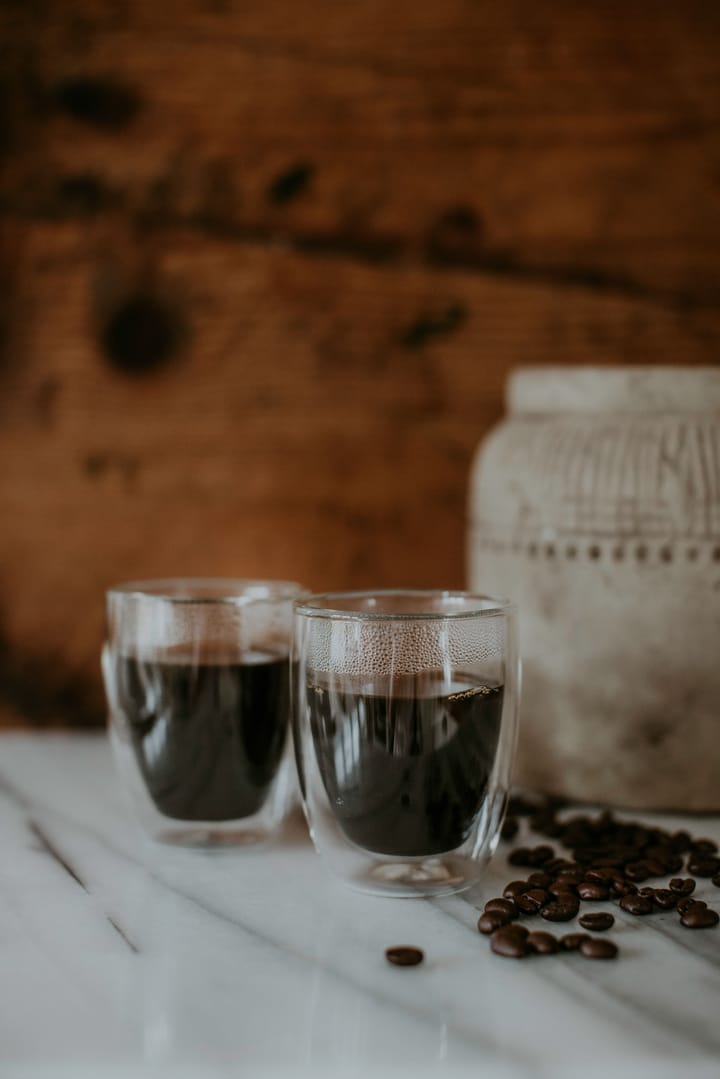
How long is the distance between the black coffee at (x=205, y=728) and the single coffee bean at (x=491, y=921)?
9.6 inches

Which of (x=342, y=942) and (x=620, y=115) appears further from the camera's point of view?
(x=620, y=115)

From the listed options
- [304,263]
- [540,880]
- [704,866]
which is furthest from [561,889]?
[304,263]

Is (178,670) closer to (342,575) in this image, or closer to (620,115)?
(342,575)

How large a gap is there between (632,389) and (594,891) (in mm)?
420

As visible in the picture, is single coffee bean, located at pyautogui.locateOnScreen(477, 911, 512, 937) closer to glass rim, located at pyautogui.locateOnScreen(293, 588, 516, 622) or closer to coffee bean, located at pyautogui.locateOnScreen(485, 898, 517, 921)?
coffee bean, located at pyautogui.locateOnScreen(485, 898, 517, 921)

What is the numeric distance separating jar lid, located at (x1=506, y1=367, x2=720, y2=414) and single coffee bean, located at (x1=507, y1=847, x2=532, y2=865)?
375 mm

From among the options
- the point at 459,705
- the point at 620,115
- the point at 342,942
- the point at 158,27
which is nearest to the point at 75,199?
the point at 158,27

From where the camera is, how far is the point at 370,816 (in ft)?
2.49

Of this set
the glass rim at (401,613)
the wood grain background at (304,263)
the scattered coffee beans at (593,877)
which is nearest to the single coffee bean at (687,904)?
the scattered coffee beans at (593,877)

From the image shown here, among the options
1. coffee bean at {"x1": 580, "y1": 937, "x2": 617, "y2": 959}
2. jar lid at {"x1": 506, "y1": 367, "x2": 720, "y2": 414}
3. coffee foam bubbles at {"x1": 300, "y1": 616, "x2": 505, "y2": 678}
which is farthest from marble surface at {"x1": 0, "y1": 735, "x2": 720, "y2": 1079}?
jar lid at {"x1": 506, "y1": 367, "x2": 720, "y2": 414}

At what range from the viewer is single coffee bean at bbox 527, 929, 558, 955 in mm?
655

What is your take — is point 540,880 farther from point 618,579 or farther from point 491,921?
point 618,579

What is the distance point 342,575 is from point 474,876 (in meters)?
0.47

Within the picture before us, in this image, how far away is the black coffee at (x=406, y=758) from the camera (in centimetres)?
74
